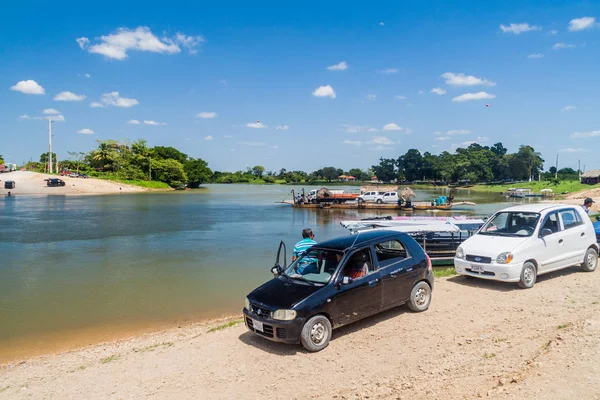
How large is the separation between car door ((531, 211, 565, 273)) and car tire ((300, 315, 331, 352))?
18.8ft

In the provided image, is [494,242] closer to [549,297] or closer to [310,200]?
[549,297]

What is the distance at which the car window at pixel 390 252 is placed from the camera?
7.71m

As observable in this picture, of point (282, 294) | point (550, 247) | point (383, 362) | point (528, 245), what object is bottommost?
point (383, 362)

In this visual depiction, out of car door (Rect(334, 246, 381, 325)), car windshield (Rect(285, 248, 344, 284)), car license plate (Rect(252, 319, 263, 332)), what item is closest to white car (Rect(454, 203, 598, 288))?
car door (Rect(334, 246, 381, 325))

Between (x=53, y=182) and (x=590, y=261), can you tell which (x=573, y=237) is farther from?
(x=53, y=182)

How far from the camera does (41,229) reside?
31422mm

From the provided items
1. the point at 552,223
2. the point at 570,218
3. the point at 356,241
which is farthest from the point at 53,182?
the point at 570,218

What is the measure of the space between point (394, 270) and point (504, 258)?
3.23 meters

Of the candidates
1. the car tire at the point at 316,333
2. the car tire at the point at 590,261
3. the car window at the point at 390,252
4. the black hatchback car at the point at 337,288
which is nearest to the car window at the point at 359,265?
the black hatchback car at the point at 337,288

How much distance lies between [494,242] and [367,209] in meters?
45.3

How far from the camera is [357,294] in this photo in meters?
6.93

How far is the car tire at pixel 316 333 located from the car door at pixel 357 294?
0.26 m

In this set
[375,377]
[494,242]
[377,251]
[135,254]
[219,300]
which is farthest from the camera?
[135,254]

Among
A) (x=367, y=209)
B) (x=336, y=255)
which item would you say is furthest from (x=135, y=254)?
(x=367, y=209)
